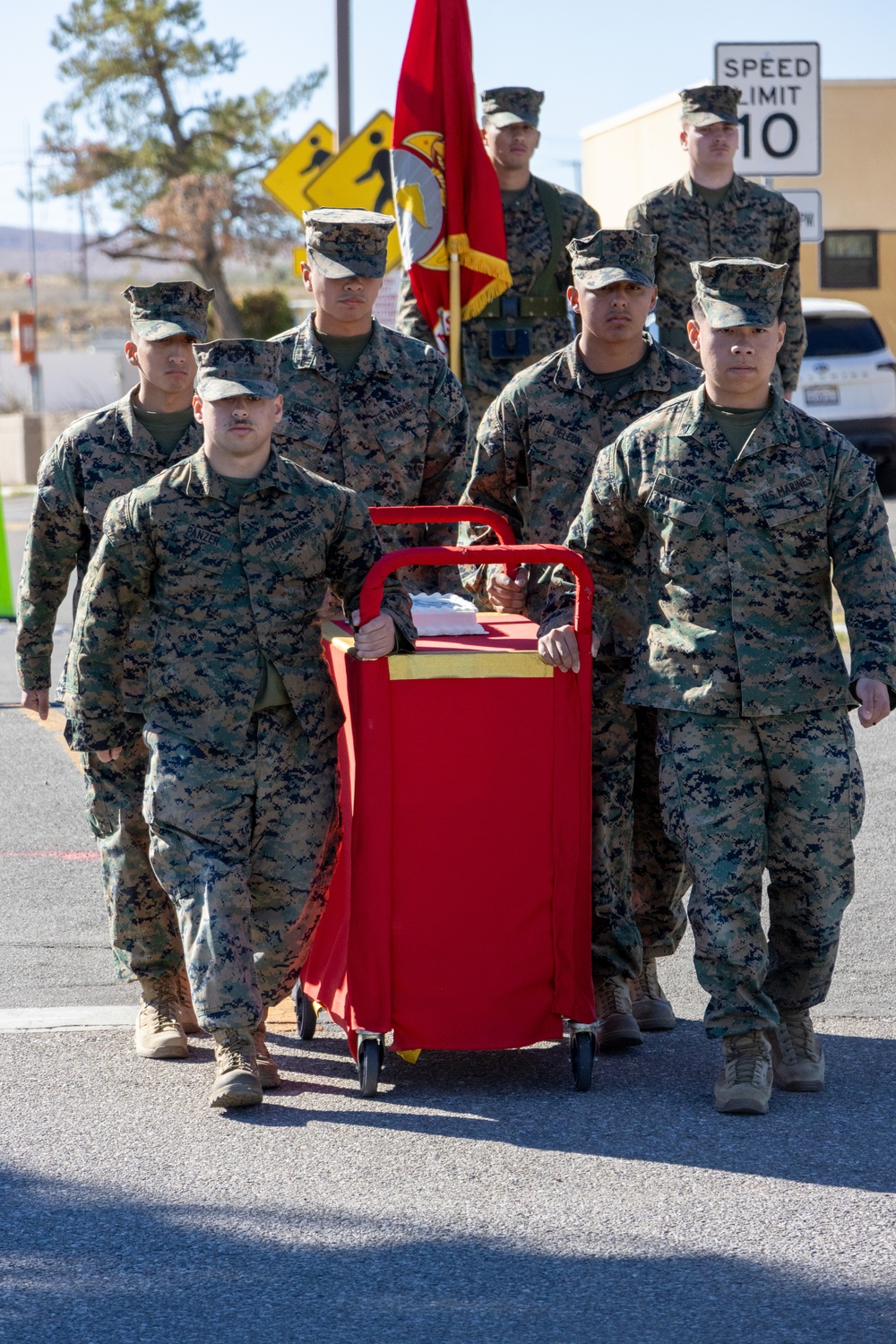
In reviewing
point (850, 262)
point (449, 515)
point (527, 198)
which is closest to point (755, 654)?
point (449, 515)

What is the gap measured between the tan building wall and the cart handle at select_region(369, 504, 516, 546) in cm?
2314

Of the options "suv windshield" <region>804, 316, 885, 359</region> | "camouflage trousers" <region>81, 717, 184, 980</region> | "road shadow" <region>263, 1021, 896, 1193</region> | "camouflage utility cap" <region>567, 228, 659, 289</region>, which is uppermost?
"suv windshield" <region>804, 316, 885, 359</region>

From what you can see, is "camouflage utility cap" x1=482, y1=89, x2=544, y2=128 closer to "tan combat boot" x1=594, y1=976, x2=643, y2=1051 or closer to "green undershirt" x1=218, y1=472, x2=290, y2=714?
"green undershirt" x1=218, y1=472, x2=290, y2=714

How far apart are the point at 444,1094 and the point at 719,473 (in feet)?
5.65

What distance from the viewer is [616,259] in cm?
536

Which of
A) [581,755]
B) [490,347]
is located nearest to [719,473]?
[581,755]

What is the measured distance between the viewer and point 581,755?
493 cm

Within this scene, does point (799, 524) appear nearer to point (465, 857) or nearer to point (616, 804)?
point (616, 804)

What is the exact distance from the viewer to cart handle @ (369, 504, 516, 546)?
17.4 ft

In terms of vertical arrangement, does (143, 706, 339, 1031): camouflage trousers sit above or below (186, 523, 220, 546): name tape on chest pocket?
below

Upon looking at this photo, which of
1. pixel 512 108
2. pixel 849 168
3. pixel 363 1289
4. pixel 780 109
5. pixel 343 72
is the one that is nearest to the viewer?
pixel 363 1289

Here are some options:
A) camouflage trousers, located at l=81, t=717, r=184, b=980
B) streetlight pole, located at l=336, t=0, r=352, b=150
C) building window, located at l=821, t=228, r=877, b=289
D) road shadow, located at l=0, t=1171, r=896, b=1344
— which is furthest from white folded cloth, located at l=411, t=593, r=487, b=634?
building window, located at l=821, t=228, r=877, b=289

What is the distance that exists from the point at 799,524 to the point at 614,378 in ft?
Answer: 3.21

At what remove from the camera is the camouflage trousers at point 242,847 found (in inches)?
191
